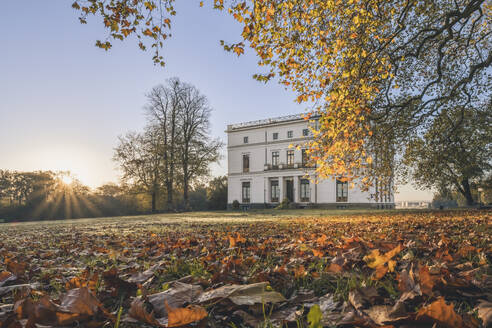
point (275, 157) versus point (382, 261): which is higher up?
point (275, 157)

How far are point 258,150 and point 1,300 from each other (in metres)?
42.2

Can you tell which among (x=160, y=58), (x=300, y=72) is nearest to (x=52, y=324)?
(x=160, y=58)

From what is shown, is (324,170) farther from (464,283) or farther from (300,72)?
(464,283)

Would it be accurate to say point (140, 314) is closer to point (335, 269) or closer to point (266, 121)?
point (335, 269)

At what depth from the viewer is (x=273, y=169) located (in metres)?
41.7

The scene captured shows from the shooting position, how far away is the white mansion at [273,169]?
37.8 meters

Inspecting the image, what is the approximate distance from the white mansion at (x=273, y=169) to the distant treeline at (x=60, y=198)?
9388 millimetres

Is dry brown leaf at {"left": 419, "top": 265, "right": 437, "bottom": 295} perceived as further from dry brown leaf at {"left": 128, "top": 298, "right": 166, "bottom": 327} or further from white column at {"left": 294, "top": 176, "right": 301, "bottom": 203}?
white column at {"left": 294, "top": 176, "right": 301, "bottom": 203}

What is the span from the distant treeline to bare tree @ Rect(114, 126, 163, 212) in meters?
1.13

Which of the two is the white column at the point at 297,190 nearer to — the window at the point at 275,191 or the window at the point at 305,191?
the window at the point at 305,191

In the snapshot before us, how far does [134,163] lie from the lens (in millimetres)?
29844

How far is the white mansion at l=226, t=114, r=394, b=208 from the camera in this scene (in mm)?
37781

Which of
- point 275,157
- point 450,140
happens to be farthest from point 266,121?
point 450,140

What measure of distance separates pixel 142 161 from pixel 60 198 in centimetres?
1028
